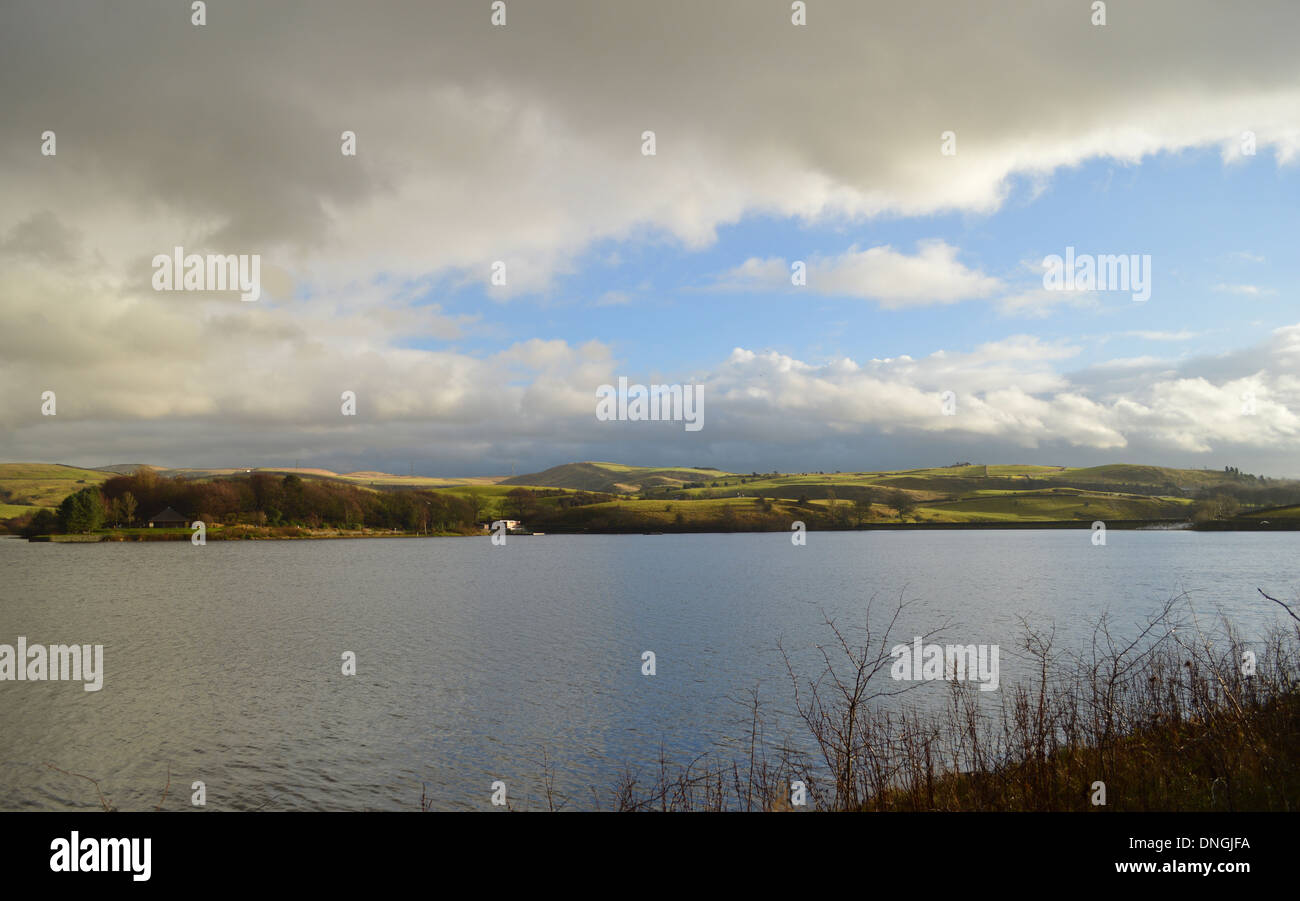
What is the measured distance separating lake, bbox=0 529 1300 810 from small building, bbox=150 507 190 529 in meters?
78.8

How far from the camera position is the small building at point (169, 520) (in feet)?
489

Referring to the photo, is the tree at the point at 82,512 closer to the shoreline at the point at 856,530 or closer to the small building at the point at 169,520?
the shoreline at the point at 856,530

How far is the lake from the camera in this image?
1814 centimetres

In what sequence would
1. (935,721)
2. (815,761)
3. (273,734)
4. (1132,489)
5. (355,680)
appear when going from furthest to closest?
(1132,489)
(355,680)
(273,734)
(935,721)
(815,761)

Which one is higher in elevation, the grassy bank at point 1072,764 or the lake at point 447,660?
the grassy bank at point 1072,764

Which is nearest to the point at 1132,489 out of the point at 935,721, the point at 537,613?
the point at 537,613

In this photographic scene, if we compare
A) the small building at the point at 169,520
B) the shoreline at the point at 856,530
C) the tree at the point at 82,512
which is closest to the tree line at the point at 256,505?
the tree at the point at 82,512

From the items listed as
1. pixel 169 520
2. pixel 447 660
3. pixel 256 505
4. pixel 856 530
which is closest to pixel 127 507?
pixel 169 520

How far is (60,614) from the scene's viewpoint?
47.1m

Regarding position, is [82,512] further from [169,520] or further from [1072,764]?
[1072,764]

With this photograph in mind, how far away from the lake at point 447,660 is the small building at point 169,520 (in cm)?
7884

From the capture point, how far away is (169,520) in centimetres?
15088
